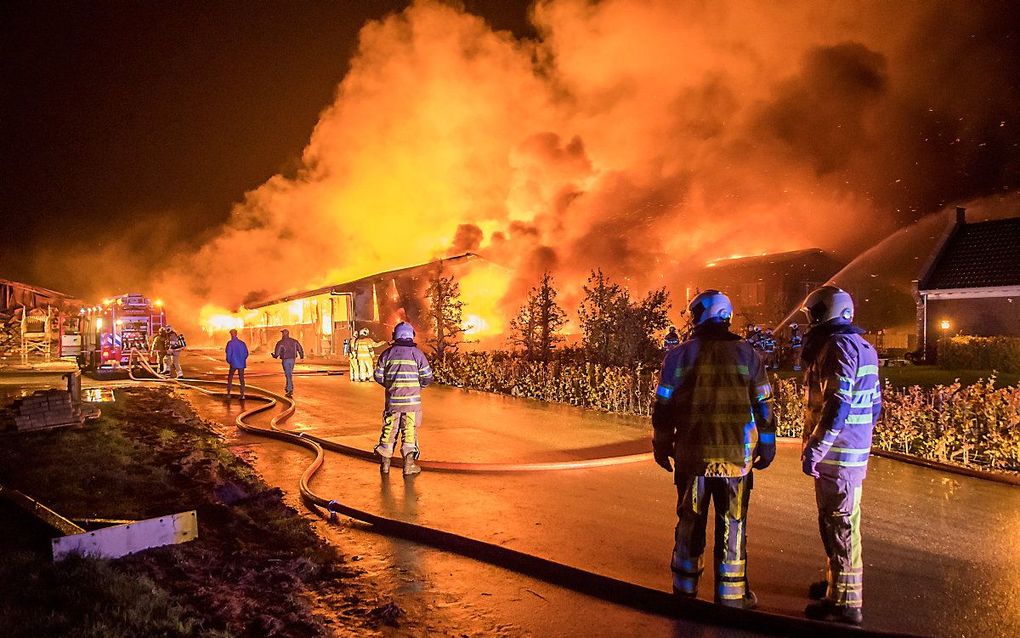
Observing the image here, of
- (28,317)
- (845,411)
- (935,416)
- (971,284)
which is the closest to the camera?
(845,411)

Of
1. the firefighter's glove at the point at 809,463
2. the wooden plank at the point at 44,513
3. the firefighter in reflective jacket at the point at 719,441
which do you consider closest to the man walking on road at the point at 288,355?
the wooden plank at the point at 44,513

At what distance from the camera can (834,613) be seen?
12.4ft

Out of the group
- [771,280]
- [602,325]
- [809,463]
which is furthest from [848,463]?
[771,280]

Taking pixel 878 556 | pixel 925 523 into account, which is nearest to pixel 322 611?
pixel 878 556

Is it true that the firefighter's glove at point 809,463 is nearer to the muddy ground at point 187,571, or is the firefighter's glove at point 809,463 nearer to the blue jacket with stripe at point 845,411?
the blue jacket with stripe at point 845,411

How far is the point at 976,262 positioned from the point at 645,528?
72.7ft

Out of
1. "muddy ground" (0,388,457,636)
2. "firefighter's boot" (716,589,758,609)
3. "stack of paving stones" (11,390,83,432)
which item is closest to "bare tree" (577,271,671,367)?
"muddy ground" (0,388,457,636)

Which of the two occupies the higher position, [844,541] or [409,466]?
[844,541]

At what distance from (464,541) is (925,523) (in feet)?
13.1

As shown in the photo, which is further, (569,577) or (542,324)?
(542,324)

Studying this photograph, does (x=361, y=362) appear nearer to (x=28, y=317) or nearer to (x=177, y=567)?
(x=177, y=567)

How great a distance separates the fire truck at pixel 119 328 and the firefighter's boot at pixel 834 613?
24845 millimetres

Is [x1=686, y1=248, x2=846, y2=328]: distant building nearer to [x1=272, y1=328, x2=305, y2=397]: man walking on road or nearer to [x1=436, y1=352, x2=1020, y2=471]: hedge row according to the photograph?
[x1=436, y1=352, x2=1020, y2=471]: hedge row

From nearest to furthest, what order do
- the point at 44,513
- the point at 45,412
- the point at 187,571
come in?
1. the point at 187,571
2. the point at 44,513
3. the point at 45,412
